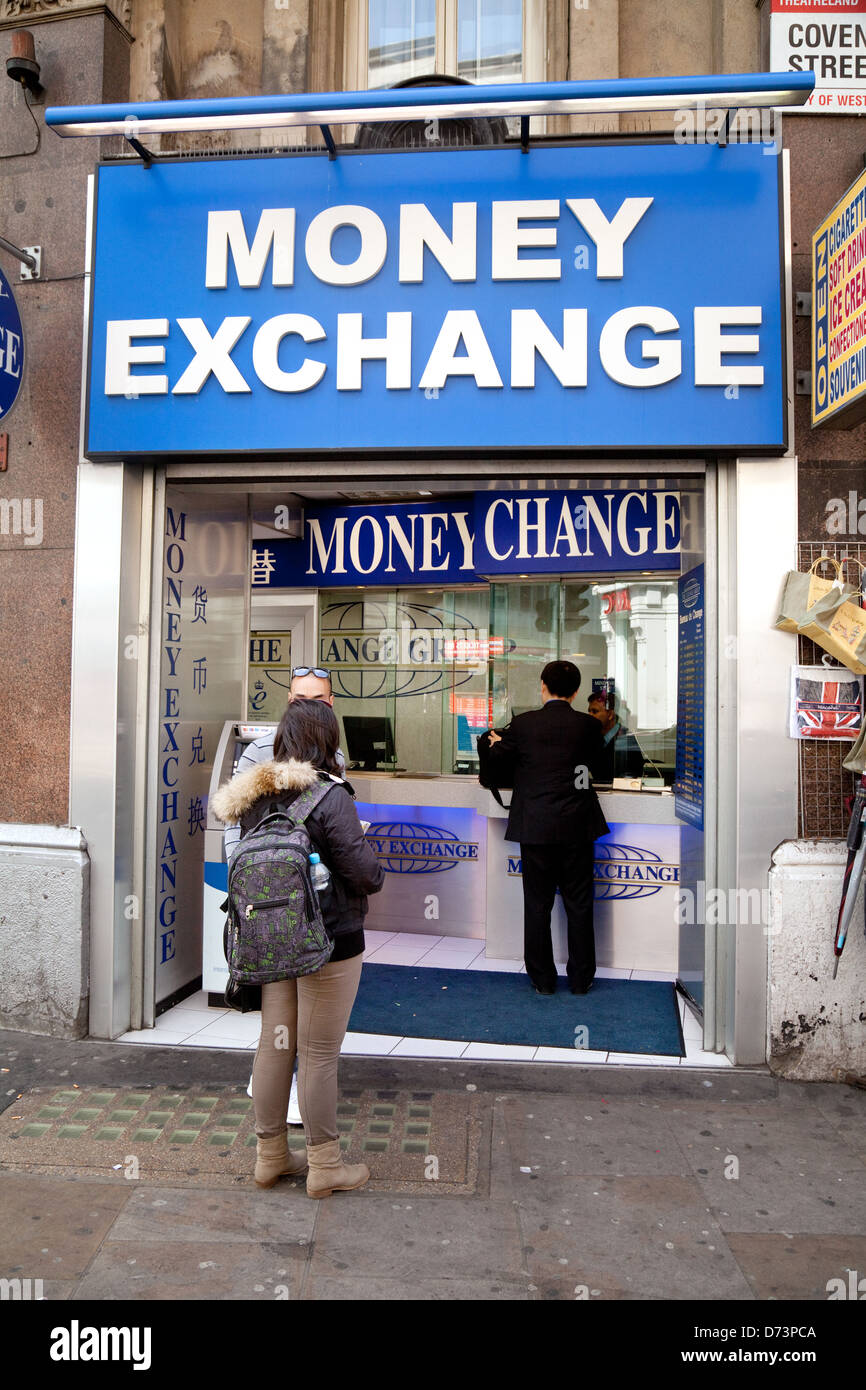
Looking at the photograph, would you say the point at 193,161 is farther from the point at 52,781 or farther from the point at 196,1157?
the point at 196,1157

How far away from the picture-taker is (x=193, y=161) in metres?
4.72

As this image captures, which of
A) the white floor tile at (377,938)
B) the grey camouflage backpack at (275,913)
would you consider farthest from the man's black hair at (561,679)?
the grey camouflage backpack at (275,913)

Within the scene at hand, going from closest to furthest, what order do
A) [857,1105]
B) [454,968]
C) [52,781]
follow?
[857,1105] → [52,781] → [454,968]

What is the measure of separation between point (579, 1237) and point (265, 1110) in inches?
43.9

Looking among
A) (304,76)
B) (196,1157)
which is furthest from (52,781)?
(304,76)

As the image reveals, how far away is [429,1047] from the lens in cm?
467

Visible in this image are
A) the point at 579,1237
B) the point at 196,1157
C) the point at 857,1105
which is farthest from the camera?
the point at 857,1105

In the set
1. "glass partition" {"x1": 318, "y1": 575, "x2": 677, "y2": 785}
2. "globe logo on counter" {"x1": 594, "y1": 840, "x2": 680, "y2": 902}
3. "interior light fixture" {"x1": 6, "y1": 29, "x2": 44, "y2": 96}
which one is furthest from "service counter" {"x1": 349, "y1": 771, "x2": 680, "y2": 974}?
"interior light fixture" {"x1": 6, "y1": 29, "x2": 44, "y2": 96}

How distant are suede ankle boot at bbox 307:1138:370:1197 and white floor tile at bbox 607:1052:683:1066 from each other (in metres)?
1.68

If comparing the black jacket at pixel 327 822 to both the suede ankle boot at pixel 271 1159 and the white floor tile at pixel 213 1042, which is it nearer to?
the suede ankle boot at pixel 271 1159
